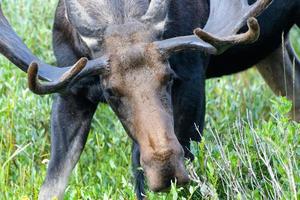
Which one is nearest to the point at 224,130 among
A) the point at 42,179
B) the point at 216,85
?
the point at 216,85

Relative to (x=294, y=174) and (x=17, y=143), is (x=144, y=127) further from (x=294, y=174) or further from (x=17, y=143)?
(x=17, y=143)

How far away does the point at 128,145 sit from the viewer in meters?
8.34

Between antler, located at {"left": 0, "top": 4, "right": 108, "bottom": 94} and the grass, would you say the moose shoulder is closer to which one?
antler, located at {"left": 0, "top": 4, "right": 108, "bottom": 94}

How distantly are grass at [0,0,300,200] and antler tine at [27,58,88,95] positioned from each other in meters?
0.85

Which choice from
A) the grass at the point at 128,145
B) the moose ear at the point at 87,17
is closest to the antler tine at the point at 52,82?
the moose ear at the point at 87,17

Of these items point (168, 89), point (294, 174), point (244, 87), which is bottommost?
point (244, 87)

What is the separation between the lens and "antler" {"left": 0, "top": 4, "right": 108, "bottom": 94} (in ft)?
20.1

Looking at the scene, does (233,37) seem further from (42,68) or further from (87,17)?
(42,68)

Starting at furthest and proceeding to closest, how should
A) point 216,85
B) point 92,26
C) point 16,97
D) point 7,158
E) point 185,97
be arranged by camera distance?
point 216,85 < point 16,97 < point 7,158 < point 185,97 < point 92,26

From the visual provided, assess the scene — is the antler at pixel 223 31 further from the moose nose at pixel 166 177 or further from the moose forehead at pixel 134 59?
the moose nose at pixel 166 177

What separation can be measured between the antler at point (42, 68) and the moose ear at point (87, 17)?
0.82 ft

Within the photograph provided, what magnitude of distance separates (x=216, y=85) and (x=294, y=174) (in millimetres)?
3488

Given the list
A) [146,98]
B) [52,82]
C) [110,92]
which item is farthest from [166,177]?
[52,82]

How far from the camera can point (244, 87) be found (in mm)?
10281
